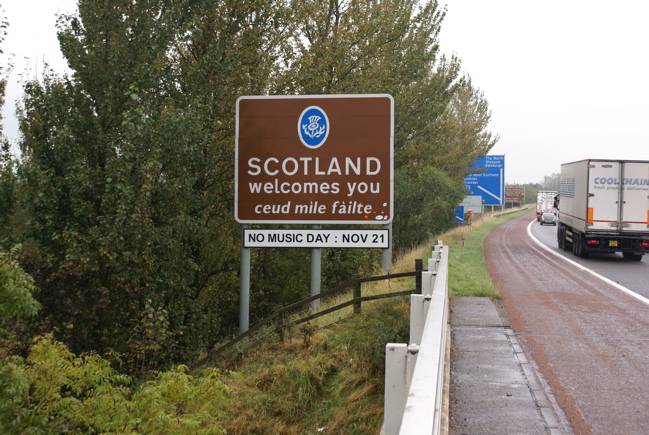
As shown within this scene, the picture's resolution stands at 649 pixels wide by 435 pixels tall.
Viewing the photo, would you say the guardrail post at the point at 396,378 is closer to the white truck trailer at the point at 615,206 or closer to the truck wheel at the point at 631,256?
the white truck trailer at the point at 615,206

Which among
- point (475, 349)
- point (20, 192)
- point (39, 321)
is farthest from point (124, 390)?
point (20, 192)

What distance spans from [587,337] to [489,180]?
3288cm

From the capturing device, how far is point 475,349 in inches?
315

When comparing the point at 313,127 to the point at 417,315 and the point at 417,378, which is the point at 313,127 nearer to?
the point at 417,315

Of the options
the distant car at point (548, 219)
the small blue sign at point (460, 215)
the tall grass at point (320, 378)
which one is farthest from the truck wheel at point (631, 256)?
the distant car at point (548, 219)

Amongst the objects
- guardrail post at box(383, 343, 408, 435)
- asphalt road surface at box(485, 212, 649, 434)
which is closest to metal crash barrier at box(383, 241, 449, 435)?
guardrail post at box(383, 343, 408, 435)

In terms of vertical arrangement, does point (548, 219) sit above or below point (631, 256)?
above

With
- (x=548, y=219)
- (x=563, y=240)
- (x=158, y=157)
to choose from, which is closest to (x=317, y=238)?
(x=158, y=157)

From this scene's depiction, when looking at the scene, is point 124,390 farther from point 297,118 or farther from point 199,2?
point 199,2

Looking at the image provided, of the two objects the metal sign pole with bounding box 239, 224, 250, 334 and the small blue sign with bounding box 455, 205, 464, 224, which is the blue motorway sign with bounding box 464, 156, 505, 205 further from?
the metal sign pole with bounding box 239, 224, 250, 334

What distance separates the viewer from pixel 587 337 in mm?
9117

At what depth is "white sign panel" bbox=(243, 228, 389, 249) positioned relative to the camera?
9938 millimetres

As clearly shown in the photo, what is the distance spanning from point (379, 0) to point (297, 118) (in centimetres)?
→ 1597

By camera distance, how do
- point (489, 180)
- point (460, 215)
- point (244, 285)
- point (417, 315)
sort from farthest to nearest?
point (460, 215) < point (489, 180) < point (244, 285) < point (417, 315)
